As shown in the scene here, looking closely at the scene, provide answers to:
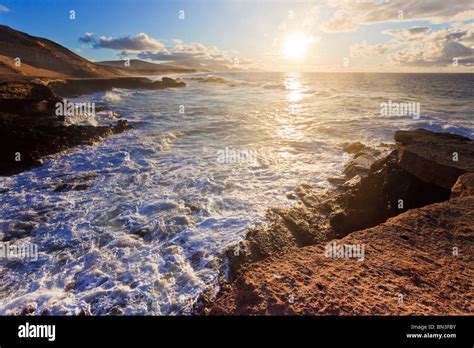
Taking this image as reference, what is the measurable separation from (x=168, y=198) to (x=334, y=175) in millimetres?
5783

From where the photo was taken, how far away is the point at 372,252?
16.3 ft

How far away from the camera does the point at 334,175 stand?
10453 mm

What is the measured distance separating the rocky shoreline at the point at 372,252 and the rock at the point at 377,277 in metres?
0.01

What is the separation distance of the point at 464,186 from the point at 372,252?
3.51 m

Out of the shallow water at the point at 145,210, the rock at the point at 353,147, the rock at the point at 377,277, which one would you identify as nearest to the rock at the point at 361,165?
the shallow water at the point at 145,210

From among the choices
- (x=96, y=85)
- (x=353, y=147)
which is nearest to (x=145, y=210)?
(x=353, y=147)

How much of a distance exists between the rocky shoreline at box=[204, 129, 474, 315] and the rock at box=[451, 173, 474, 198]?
0.02m

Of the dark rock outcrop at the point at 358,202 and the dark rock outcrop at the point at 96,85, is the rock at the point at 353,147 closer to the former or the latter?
the dark rock outcrop at the point at 358,202

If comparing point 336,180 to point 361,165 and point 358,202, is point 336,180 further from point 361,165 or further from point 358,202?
point 358,202

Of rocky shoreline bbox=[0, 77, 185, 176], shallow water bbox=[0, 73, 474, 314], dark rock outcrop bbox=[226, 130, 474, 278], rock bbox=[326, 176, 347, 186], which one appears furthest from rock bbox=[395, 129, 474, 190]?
rocky shoreline bbox=[0, 77, 185, 176]

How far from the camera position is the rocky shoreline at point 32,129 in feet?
37.6

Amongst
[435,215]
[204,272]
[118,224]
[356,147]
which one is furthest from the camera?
[356,147]

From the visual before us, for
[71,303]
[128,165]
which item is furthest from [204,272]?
[128,165]
